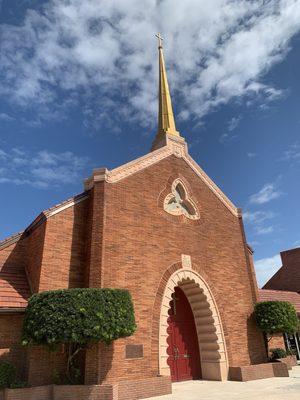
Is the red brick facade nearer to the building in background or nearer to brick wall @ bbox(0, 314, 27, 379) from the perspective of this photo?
brick wall @ bbox(0, 314, 27, 379)

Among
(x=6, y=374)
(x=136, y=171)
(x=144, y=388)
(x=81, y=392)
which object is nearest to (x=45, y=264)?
(x=6, y=374)

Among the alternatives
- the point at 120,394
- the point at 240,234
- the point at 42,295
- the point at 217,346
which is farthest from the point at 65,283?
the point at 240,234

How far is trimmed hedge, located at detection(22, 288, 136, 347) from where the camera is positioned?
9.71 metres

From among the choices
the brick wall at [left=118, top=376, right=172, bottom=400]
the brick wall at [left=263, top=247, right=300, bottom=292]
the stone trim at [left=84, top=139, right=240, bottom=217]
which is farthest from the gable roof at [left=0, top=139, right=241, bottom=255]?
the brick wall at [left=263, top=247, right=300, bottom=292]

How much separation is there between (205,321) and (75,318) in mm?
6794

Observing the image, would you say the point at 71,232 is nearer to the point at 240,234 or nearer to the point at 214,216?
the point at 214,216

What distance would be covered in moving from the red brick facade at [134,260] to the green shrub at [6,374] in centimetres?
45

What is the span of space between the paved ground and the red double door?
24.8 inches

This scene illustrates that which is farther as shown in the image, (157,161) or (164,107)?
(164,107)

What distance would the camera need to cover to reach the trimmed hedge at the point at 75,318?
9.71 meters

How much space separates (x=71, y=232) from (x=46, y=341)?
4.16 metres

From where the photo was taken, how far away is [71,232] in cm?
1291

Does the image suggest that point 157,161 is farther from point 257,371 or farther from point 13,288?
point 257,371

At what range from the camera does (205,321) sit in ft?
48.4
